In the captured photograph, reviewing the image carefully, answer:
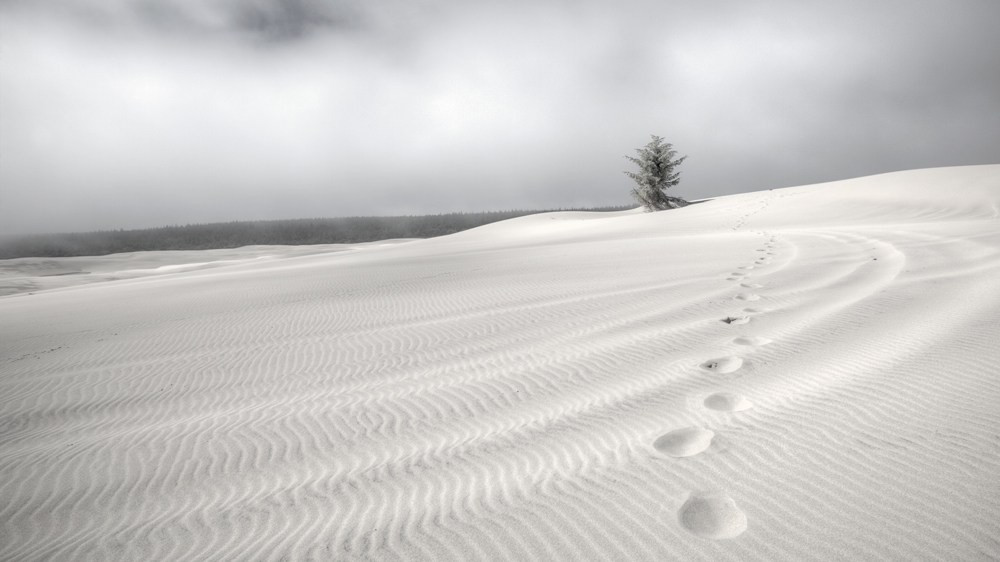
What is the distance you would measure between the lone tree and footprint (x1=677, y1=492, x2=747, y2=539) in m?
32.3

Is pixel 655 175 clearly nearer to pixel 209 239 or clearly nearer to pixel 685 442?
pixel 685 442

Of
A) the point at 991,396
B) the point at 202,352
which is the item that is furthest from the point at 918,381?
the point at 202,352

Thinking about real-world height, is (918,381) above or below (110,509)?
above

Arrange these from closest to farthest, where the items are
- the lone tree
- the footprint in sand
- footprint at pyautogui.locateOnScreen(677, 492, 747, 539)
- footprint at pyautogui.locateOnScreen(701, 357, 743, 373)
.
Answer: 1. footprint at pyautogui.locateOnScreen(677, 492, 747, 539)
2. footprint at pyautogui.locateOnScreen(701, 357, 743, 373)
3. the footprint in sand
4. the lone tree

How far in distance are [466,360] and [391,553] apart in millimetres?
2344

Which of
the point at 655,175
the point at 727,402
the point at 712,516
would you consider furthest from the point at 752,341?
the point at 655,175

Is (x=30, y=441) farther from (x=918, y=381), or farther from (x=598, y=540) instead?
(x=918, y=381)

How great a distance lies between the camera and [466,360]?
411 cm

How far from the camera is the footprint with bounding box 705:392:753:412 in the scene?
2.68 metres

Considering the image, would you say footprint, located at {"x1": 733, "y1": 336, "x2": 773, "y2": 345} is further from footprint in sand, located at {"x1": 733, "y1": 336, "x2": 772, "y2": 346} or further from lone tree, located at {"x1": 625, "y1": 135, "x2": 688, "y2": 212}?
lone tree, located at {"x1": 625, "y1": 135, "x2": 688, "y2": 212}

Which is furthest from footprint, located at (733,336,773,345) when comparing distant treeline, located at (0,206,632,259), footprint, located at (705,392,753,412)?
distant treeline, located at (0,206,632,259)

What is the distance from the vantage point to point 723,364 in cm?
340

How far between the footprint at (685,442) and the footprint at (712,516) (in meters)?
0.34

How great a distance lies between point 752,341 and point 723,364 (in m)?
0.64
